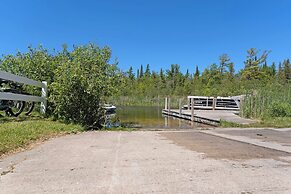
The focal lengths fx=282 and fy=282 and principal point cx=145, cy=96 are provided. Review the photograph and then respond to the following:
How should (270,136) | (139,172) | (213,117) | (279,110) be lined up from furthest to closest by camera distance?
(213,117) → (279,110) → (270,136) → (139,172)

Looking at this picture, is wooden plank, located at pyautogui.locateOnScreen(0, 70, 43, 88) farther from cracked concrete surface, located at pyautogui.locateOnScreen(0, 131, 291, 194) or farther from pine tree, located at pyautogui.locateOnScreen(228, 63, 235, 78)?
pine tree, located at pyautogui.locateOnScreen(228, 63, 235, 78)

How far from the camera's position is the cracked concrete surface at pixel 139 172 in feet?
10.8

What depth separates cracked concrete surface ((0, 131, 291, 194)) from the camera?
3283 millimetres

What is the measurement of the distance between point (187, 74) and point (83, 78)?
5533cm

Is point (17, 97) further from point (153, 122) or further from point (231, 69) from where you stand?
point (231, 69)

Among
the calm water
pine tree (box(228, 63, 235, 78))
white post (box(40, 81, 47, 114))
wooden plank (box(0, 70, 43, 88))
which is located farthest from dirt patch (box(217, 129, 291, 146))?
pine tree (box(228, 63, 235, 78))

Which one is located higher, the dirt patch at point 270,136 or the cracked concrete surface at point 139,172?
the dirt patch at point 270,136

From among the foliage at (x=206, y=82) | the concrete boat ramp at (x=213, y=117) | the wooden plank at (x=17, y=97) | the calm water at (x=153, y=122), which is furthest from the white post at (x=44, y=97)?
the foliage at (x=206, y=82)

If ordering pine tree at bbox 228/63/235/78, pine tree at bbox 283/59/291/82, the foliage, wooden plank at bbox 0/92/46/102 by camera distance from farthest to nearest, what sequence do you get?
pine tree at bbox 283/59/291/82
pine tree at bbox 228/63/235/78
the foliage
wooden plank at bbox 0/92/46/102

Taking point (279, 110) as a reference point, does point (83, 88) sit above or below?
above

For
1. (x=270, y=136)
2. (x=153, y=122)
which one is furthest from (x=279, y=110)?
(x=270, y=136)

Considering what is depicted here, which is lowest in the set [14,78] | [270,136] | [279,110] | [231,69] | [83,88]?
[270,136]

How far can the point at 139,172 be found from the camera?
3980 millimetres

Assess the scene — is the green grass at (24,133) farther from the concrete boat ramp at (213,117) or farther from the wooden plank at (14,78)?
the concrete boat ramp at (213,117)
